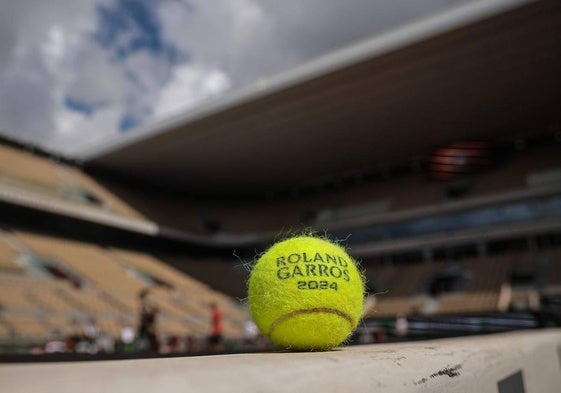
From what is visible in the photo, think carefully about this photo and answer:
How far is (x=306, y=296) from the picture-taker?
6.86ft

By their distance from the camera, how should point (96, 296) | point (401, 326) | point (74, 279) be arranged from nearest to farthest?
point (401, 326) → point (96, 296) → point (74, 279)

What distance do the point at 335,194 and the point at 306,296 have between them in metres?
25.8

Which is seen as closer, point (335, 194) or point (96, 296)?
point (96, 296)

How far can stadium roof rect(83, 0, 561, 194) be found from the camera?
14914 millimetres

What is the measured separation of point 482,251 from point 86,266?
1830 centimetres

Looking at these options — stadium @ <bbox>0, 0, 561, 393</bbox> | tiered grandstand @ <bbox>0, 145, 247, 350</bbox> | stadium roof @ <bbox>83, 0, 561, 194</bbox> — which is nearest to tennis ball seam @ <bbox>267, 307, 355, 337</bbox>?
stadium @ <bbox>0, 0, 561, 393</bbox>

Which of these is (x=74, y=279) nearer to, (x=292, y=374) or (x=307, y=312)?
(x=307, y=312)

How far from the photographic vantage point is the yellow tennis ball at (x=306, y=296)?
6.89 ft

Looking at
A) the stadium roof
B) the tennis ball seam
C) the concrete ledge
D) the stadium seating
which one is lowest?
the concrete ledge

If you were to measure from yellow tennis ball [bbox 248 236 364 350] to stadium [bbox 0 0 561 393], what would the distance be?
7701mm

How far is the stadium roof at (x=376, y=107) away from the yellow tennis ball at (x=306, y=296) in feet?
47.3

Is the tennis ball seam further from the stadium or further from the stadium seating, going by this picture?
the stadium seating

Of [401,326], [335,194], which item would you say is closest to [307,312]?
[401,326]

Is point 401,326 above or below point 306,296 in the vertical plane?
above
